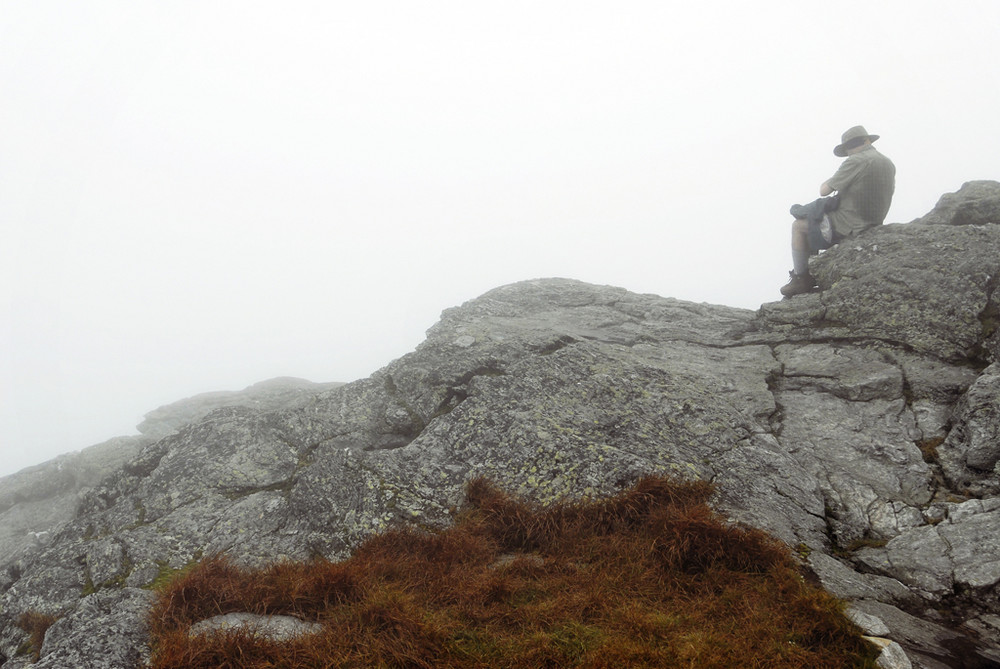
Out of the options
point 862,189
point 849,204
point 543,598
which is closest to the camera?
point 543,598

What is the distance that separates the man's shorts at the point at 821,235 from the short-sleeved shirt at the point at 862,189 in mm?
164

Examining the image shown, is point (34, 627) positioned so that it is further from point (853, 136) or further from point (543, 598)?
point (853, 136)

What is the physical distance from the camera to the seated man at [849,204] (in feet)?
52.3

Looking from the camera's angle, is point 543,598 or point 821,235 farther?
point 821,235

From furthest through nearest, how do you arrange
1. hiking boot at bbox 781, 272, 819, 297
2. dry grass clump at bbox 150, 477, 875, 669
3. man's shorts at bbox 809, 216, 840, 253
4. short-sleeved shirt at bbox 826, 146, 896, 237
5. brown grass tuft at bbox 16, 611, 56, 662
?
man's shorts at bbox 809, 216, 840, 253 < hiking boot at bbox 781, 272, 819, 297 < short-sleeved shirt at bbox 826, 146, 896, 237 < brown grass tuft at bbox 16, 611, 56, 662 < dry grass clump at bbox 150, 477, 875, 669

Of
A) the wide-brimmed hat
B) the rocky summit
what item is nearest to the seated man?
the wide-brimmed hat

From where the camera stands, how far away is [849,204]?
16.4 meters

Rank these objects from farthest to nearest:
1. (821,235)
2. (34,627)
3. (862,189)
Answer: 1. (821,235)
2. (862,189)
3. (34,627)

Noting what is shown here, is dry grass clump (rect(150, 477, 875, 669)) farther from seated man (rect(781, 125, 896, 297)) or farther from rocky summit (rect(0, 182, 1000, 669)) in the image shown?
seated man (rect(781, 125, 896, 297))

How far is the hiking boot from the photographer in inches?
643

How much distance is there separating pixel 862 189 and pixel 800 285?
346cm

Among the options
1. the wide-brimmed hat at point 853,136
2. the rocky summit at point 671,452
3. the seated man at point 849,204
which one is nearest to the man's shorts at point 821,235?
the seated man at point 849,204

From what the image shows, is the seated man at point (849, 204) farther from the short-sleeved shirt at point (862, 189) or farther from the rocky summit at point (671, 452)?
the rocky summit at point (671, 452)

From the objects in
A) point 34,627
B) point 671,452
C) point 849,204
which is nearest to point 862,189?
point 849,204
